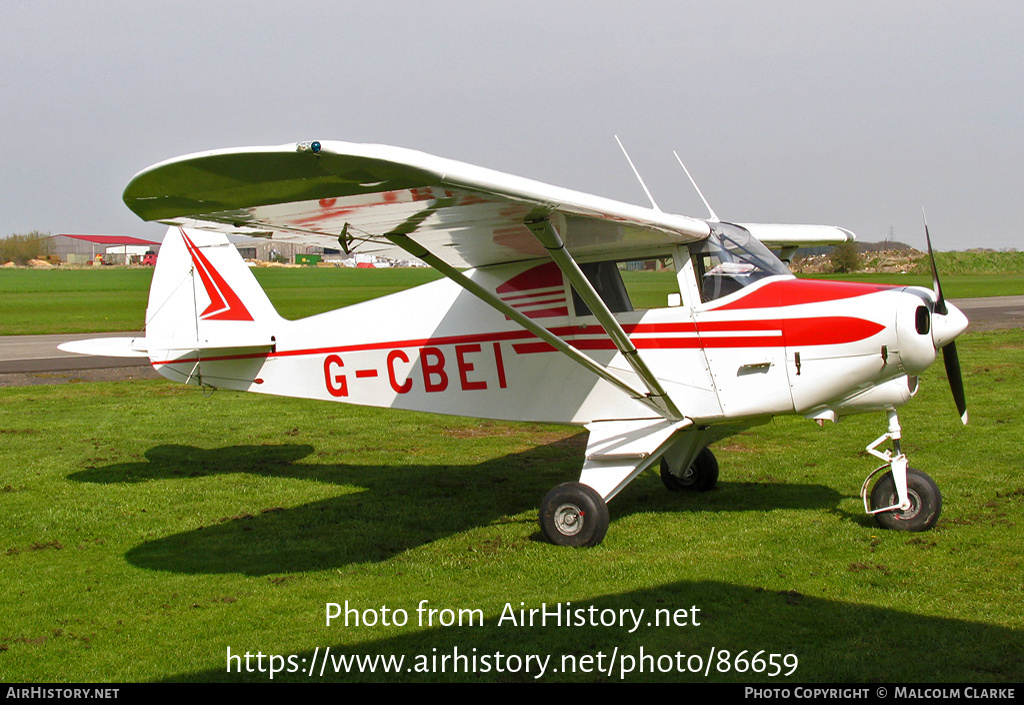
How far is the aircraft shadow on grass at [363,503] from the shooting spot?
6.14 metres

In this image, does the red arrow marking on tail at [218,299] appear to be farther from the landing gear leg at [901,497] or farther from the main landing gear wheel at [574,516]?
the landing gear leg at [901,497]

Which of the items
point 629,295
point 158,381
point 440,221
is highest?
point 440,221

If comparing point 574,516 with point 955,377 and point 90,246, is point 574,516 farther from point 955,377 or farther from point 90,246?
point 90,246

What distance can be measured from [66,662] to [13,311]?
118ft

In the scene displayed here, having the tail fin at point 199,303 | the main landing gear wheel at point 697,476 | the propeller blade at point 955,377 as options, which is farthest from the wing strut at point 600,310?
the tail fin at point 199,303

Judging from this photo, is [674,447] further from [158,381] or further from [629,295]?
[158,381]

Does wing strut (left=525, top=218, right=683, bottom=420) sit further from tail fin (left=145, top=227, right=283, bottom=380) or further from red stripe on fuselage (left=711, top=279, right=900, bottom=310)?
tail fin (left=145, top=227, right=283, bottom=380)

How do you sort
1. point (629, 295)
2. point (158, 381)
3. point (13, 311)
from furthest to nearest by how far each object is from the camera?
1. point (13, 311)
2. point (158, 381)
3. point (629, 295)

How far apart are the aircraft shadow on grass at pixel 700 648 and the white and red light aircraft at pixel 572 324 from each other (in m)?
1.55

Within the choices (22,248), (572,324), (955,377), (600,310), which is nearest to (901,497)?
(955,377)

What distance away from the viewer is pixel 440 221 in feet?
17.7

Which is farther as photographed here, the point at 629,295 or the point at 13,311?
the point at 13,311

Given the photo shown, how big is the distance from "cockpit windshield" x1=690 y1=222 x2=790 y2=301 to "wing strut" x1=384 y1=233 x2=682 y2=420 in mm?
888
